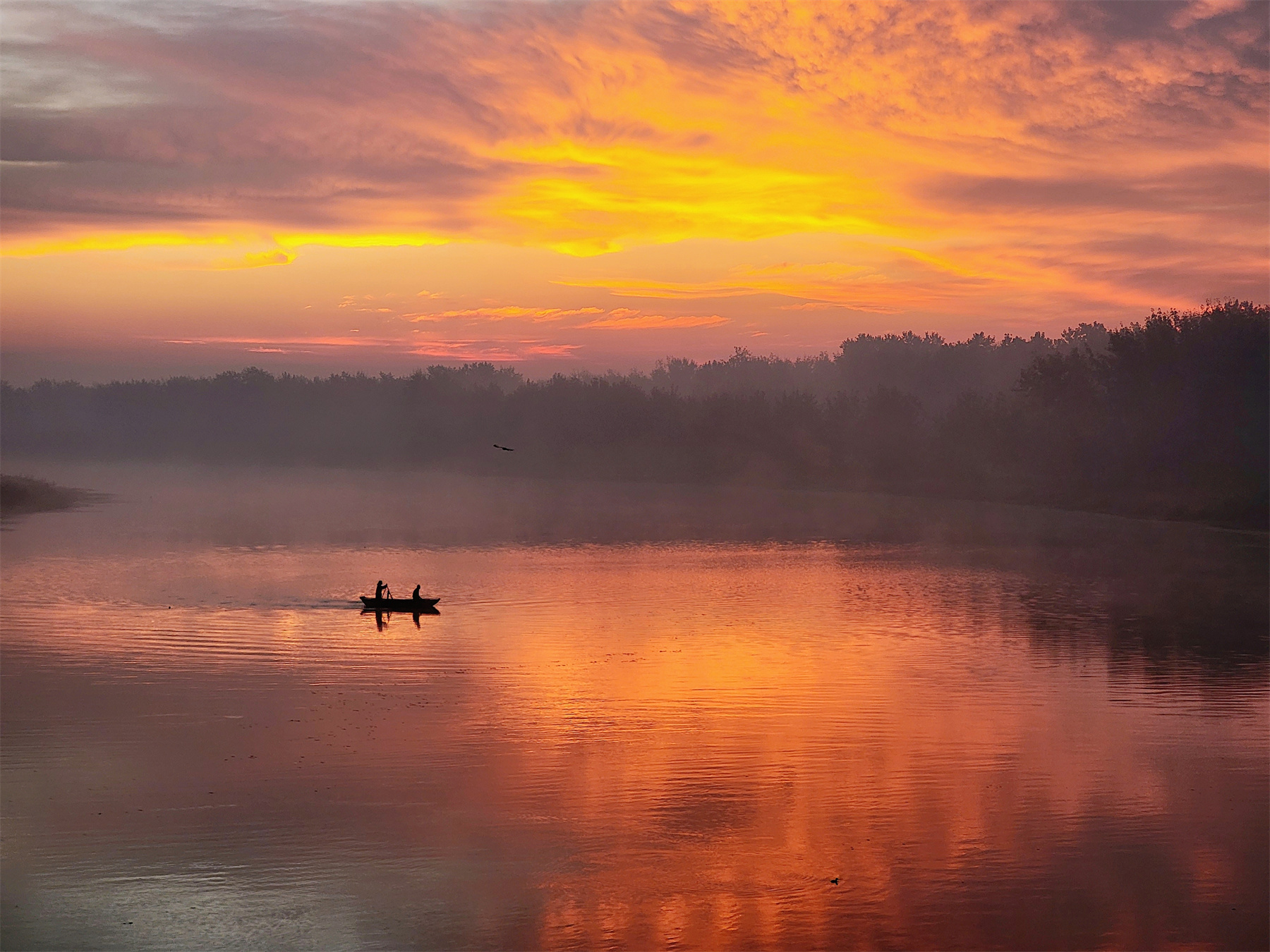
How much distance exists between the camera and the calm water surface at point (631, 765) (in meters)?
14.0

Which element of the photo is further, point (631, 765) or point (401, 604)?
point (401, 604)

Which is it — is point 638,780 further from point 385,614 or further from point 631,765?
point 385,614

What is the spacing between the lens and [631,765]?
65.9 ft

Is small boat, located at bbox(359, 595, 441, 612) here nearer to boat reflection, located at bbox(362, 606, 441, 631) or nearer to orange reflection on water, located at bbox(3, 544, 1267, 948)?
boat reflection, located at bbox(362, 606, 441, 631)

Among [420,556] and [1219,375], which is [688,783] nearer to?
[420,556]

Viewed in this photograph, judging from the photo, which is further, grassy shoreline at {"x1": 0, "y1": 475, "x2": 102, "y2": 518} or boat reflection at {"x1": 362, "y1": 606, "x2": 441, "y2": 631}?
grassy shoreline at {"x1": 0, "y1": 475, "x2": 102, "y2": 518}

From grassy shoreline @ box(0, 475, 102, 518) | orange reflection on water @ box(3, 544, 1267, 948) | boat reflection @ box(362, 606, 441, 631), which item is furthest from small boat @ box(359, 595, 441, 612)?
grassy shoreline @ box(0, 475, 102, 518)

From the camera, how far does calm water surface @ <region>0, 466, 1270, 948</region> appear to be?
1402 centimetres

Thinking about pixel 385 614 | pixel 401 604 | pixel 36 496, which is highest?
pixel 36 496

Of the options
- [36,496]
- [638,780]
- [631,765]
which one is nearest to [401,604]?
[631,765]

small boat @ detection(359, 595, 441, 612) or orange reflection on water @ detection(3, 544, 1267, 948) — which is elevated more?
small boat @ detection(359, 595, 441, 612)

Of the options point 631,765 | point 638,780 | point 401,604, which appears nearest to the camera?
point 638,780

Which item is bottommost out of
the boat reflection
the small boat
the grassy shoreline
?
the boat reflection

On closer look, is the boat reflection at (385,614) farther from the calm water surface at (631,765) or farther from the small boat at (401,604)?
the calm water surface at (631,765)
